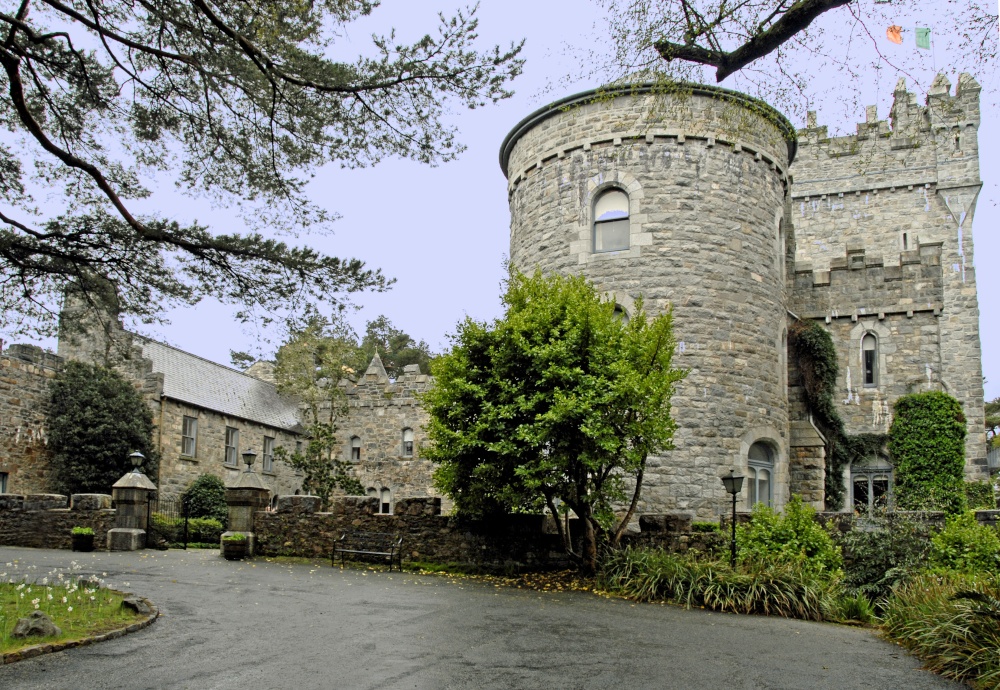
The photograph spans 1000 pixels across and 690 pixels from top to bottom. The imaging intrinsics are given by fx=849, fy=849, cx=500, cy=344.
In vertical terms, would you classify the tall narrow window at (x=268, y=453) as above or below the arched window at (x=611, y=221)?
below

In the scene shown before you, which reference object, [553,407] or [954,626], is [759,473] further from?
[954,626]

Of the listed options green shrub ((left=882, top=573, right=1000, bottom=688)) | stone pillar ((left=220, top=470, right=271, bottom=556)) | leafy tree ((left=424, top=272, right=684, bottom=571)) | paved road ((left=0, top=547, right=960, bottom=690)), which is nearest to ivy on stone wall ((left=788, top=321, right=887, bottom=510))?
leafy tree ((left=424, top=272, right=684, bottom=571))

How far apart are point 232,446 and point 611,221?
59.3ft

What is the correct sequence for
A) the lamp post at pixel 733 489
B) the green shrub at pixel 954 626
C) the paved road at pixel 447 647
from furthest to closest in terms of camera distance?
1. the lamp post at pixel 733 489
2. the green shrub at pixel 954 626
3. the paved road at pixel 447 647

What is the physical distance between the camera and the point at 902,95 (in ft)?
96.4

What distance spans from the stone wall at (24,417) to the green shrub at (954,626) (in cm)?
2217

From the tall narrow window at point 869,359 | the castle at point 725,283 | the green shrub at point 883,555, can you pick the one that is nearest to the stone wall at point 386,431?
the castle at point 725,283

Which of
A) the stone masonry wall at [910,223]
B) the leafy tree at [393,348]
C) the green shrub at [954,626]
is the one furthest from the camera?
the leafy tree at [393,348]

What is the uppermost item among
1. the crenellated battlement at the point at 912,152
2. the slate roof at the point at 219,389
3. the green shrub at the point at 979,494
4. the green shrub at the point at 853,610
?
the crenellated battlement at the point at 912,152

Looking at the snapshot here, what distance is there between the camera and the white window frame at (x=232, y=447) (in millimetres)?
29703

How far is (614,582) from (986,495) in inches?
513

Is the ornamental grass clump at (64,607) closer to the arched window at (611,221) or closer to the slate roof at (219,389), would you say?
the arched window at (611,221)

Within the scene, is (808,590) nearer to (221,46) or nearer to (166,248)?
(166,248)

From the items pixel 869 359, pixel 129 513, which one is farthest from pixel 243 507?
pixel 869 359
